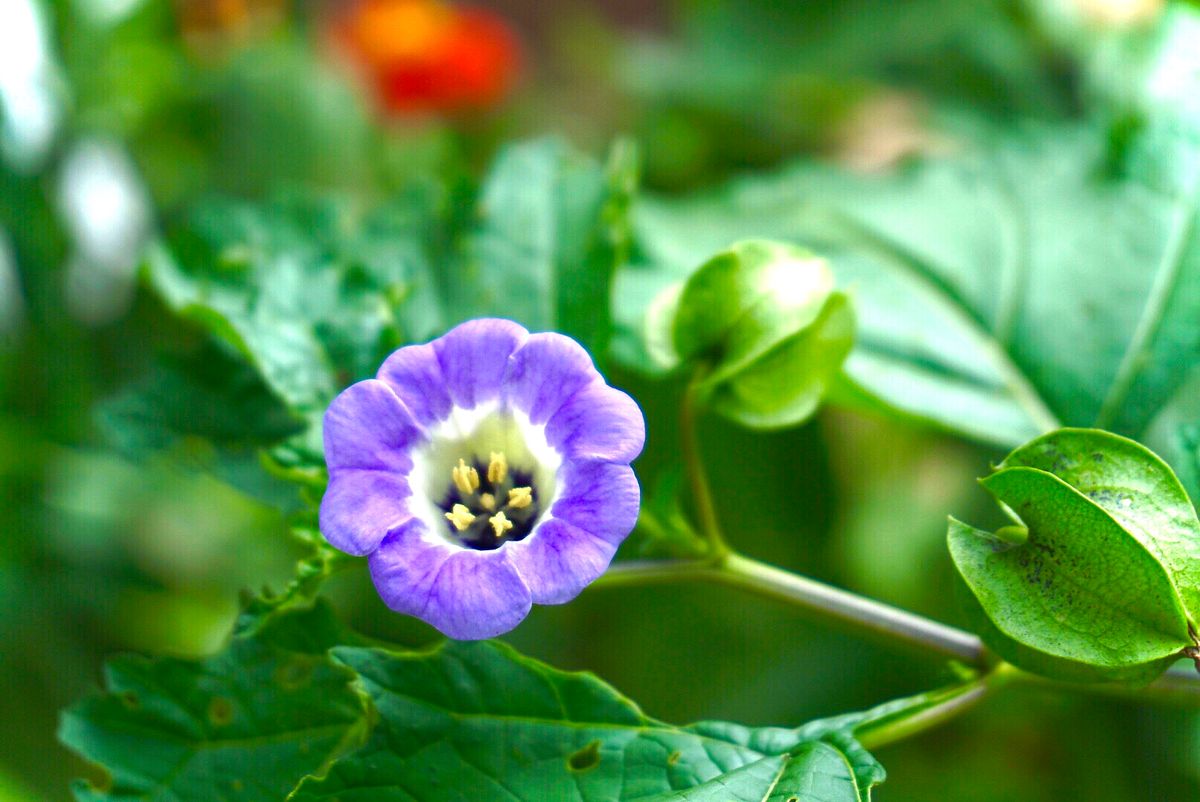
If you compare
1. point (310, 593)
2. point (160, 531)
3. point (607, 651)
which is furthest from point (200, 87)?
point (310, 593)

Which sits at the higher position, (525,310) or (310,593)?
(525,310)

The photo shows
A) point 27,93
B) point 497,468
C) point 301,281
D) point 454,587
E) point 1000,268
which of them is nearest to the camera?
point 454,587

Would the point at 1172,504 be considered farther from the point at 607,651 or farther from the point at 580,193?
the point at 607,651

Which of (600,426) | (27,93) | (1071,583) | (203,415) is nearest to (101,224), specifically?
(27,93)

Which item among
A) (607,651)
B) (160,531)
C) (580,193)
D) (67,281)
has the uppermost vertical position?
(67,281)

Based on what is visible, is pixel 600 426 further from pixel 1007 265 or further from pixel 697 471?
pixel 1007 265

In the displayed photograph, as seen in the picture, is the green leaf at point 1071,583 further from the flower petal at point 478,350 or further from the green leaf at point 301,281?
the green leaf at point 301,281

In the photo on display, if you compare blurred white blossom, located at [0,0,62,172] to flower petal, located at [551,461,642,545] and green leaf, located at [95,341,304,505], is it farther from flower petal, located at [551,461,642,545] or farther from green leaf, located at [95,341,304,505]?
flower petal, located at [551,461,642,545]
